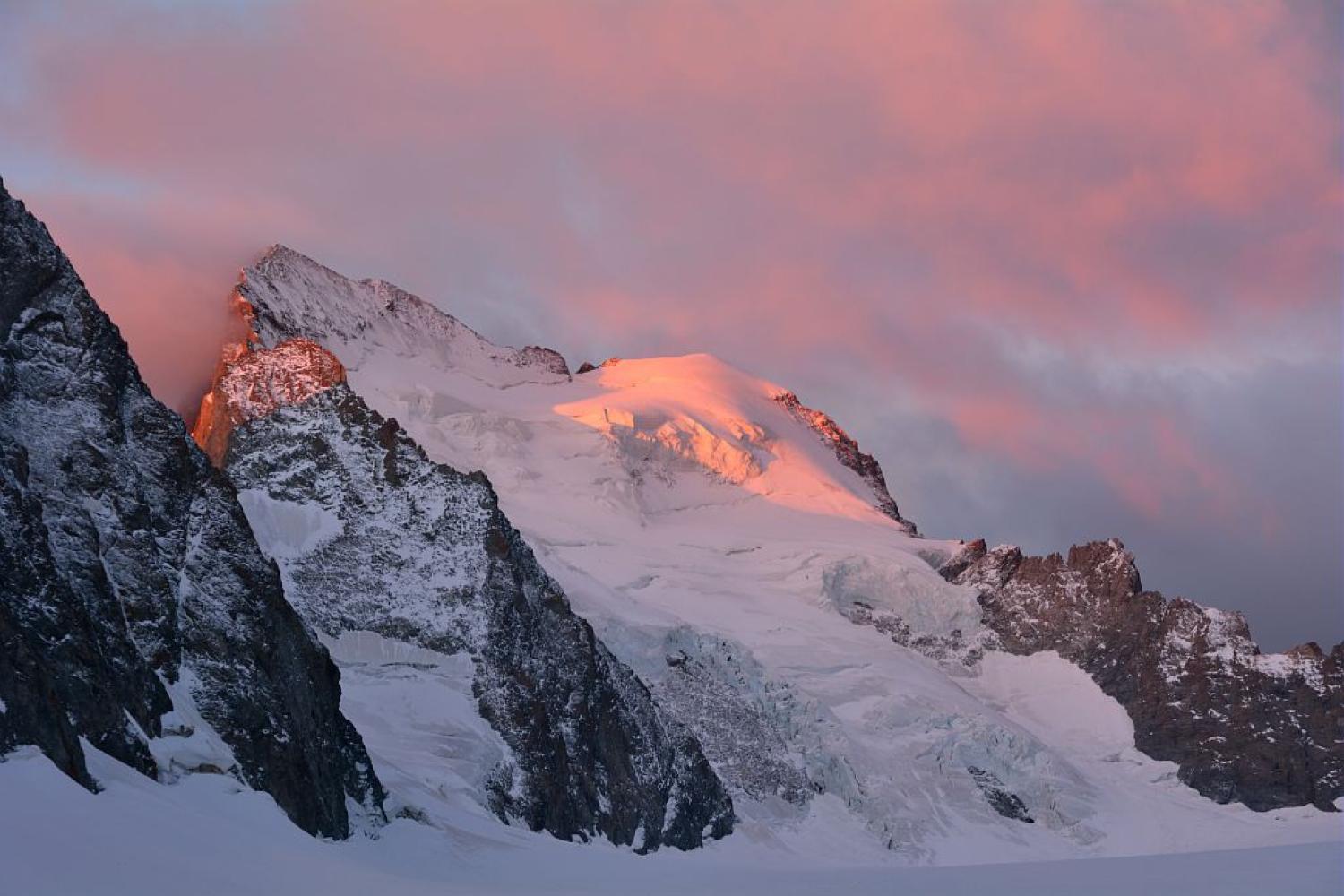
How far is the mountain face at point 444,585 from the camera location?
109 m

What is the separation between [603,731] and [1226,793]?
93.3 m

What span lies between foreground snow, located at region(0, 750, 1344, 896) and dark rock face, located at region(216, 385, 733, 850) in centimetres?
2060

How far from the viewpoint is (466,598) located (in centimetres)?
11319

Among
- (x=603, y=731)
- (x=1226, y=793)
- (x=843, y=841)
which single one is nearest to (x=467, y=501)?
(x=603, y=731)

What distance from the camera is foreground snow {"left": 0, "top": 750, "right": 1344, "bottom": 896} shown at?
1914 inches

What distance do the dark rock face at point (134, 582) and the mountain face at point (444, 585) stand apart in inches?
887

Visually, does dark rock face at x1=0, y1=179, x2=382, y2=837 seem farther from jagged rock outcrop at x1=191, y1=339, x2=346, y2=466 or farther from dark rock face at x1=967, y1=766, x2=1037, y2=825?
Result: dark rock face at x1=967, y1=766, x2=1037, y2=825

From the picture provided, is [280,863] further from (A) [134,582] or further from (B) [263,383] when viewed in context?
(B) [263,383]

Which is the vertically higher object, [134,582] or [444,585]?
[444,585]

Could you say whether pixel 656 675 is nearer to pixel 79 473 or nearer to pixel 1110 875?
pixel 79 473

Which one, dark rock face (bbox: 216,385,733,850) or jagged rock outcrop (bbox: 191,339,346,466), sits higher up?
A: jagged rock outcrop (bbox: 191,339,346,466)

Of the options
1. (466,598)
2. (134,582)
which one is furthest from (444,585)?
(134,582)

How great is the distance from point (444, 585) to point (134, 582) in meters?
41.0

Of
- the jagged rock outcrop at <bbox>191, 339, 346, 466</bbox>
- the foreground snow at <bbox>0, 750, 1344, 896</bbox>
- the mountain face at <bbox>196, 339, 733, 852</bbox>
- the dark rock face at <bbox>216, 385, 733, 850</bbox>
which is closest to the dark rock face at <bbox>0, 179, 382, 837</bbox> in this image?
the foreground snow at <bbox>0, 750, 1344, 896</bbox>
